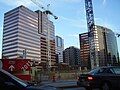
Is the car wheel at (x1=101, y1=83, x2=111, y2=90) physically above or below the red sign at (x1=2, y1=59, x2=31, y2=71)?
below

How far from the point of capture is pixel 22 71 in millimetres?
20266

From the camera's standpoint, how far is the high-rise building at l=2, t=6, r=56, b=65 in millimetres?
151000

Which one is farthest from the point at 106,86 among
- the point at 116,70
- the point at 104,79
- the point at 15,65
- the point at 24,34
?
the point at 24,34

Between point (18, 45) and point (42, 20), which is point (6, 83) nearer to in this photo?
point (18, 45)

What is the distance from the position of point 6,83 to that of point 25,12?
156 metres

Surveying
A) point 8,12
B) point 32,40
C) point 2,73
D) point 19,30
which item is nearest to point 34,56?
point 32,40

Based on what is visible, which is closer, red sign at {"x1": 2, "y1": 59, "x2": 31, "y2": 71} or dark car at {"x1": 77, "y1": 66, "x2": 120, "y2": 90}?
dark car at {"x1": 77, "y1": 66, "x2": 120, "y2": 90}

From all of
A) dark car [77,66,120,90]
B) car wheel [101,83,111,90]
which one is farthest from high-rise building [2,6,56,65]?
car wheel [101,83,111,90]

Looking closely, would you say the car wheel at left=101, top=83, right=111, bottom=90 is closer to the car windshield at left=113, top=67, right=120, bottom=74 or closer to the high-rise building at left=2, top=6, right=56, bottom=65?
the car windshield at left=113, top=67, right=120, bottom=74

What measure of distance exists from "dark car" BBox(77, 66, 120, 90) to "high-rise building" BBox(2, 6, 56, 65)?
130509mm

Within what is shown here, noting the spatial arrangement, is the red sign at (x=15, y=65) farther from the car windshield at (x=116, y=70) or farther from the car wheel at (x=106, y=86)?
the car windshield at (x=116, y=70)

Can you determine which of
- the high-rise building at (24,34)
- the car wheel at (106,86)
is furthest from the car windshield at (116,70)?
the high-rise building at (24,34)

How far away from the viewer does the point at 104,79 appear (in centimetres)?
1265

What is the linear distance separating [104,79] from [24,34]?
145 metres
